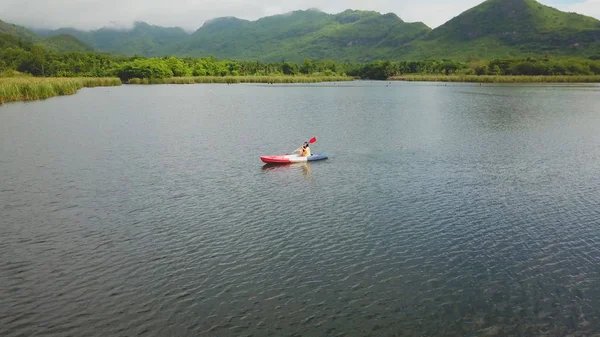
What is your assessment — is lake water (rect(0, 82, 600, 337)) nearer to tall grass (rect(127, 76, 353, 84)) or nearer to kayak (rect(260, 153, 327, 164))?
kayak (rect(260, 153, 327, 164))

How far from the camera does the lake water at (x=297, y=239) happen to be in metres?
15.1

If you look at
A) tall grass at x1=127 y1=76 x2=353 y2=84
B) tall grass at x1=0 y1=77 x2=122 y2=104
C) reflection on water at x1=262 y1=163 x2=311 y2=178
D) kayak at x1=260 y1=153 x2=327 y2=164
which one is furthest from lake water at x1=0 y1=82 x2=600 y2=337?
tall grass at x1=127 y1=76 x2=353 y2=84

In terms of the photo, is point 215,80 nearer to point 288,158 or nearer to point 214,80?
point 214,80

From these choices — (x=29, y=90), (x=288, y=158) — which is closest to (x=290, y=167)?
(x=288, y=158)

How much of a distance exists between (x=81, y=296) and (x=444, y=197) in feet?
71.0

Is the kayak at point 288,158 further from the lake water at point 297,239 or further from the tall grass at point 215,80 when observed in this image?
the tall grass at point 215,80

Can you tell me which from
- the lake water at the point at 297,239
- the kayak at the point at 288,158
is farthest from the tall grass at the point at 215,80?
the kayak at the point at 288,158

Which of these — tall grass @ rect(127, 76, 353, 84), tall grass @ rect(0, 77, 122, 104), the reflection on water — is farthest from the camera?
tall grass @ rect(127, 76, 353, 84)

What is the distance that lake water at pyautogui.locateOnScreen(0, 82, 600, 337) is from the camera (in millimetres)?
15086

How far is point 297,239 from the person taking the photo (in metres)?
21.8

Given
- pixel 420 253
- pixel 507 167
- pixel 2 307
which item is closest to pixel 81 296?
pixel 2 307

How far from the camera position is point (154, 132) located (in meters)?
55.8

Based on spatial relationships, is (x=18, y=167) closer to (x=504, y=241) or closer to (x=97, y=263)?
(x=97, y=263)

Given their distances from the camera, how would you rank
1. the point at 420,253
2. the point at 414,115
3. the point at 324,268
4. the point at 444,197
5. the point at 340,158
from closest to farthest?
1. the point at 324,268
2. the point at 420,253
3. the point at 444,197
4. the point at 340,158
5. the point at 414,115
